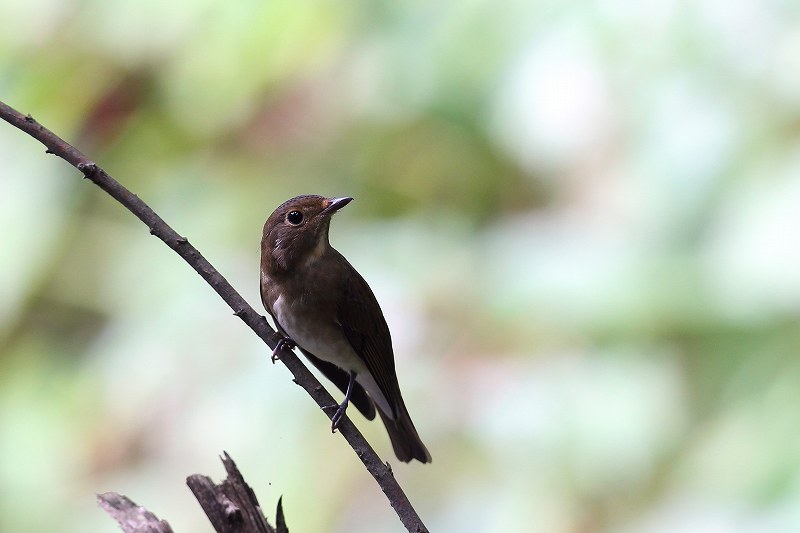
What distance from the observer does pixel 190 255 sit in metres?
2.43

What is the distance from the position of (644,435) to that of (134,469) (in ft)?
8.08

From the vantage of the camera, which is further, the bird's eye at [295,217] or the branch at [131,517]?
the bird's eye at [295,217]

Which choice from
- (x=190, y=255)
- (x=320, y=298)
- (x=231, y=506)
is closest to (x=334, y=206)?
(x=320, y=298)

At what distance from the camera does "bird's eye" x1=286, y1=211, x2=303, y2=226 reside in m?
3.34

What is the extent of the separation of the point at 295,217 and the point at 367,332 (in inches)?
18.7

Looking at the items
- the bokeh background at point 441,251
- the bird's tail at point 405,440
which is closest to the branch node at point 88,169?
the bird's tail at point 405,440

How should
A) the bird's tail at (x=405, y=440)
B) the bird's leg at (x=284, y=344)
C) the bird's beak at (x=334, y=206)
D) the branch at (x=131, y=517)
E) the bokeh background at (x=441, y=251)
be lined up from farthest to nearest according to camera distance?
the bokeh background at (x=441, y=251) → the bird's tail at (x=405, y=440) → the bird's beak at (x=334, y=206) → the bird's leg at (x=284, y=344) → the branch at (x=131, y=517)

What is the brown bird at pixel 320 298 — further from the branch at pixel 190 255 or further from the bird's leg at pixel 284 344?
the branch at pixel 190 255

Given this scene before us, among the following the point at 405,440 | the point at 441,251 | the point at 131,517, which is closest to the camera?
the point at 131,517

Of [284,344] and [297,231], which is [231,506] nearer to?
[284,344]

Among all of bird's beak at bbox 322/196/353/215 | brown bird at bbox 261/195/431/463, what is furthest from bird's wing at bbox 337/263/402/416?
bird's beak at bbox 322/196/353/215

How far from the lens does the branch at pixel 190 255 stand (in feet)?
7.41

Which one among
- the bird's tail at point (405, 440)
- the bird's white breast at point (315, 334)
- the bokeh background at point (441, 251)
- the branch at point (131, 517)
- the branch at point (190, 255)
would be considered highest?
the bokeh background at point (441, 251)

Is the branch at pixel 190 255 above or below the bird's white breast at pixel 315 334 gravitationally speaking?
below
